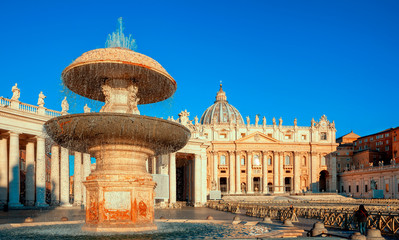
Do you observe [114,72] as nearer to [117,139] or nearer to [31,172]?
[117,139]

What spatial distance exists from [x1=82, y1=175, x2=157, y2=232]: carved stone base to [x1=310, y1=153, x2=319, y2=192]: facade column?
84869 mm

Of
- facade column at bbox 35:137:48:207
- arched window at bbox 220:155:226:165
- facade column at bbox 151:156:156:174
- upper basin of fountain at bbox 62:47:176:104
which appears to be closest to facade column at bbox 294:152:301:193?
arched window at bbox 220:155:226:165

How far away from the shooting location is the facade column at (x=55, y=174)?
3177 cm

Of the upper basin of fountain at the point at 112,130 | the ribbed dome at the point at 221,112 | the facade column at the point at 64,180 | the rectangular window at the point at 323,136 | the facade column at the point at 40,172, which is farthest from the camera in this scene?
the ribbed dome at the point at 221,112

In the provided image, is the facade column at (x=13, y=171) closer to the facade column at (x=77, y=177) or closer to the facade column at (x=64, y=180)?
the facade column at (x=64, y=180)

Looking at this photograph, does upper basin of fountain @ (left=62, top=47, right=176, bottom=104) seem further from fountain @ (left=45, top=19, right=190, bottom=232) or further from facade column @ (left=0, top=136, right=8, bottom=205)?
facade column @ (left=0, top=136, right=8, bottom=205)

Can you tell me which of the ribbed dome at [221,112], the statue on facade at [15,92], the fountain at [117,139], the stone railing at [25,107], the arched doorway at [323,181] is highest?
the ribbed dome at [221,112]

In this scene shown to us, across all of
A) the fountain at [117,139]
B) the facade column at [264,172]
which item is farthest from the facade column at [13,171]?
the facade column at [264,172]

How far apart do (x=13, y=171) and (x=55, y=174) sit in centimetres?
494

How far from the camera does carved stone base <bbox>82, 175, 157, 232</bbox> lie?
1148 cm

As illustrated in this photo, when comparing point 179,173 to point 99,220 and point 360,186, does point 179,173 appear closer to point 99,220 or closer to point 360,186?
point 360,186

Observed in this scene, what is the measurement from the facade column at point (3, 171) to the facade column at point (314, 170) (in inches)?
2889

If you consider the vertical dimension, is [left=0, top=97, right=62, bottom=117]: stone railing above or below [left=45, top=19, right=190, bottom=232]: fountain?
above

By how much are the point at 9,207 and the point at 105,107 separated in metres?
18.1
